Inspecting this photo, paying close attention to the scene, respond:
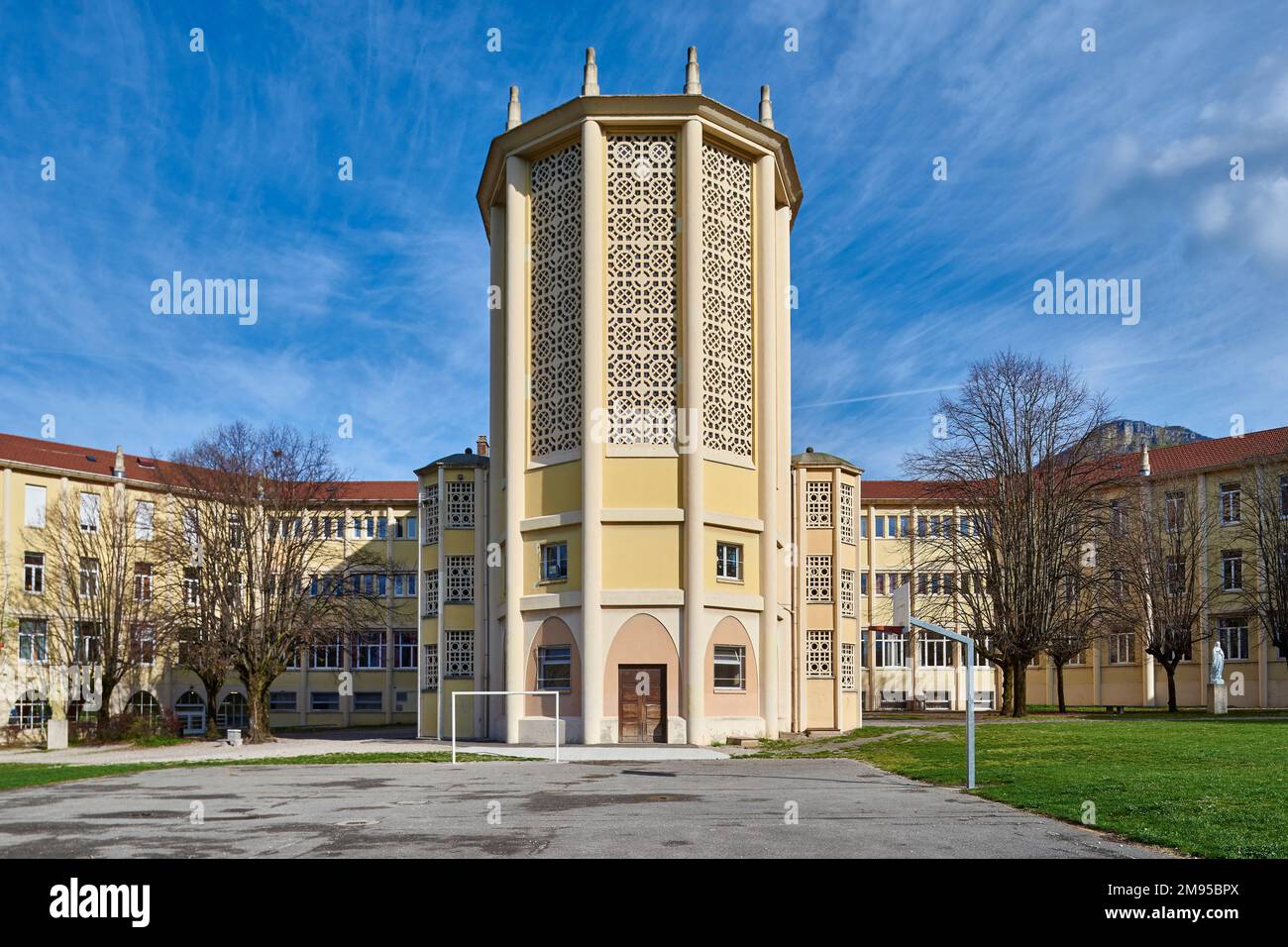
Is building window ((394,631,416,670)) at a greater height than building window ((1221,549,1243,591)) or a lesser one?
lesser

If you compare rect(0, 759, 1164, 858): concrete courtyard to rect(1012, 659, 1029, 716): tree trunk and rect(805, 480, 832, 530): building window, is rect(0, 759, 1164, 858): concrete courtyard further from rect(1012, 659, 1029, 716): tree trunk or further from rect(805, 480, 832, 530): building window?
rect(1012, 659, 1029, 716): tree trunk

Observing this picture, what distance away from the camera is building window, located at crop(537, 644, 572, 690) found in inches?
1475

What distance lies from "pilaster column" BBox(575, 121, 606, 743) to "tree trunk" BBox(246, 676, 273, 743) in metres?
14.8

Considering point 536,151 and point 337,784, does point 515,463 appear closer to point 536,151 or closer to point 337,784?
point 536,151

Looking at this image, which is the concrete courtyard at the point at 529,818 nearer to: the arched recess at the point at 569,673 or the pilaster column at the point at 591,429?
the pilaster column at the point at 591,429

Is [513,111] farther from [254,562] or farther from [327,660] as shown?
[327,660]

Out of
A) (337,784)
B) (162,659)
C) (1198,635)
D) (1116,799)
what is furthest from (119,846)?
(1198,635)

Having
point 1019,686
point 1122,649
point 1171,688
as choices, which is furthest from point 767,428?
point 1122,649

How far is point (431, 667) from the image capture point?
45.2m

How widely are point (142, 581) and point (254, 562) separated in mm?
13492

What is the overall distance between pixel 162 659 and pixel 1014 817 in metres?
56.7

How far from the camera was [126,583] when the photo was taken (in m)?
55.1

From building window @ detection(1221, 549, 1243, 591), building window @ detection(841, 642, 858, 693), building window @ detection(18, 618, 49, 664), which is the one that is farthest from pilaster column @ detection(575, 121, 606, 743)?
building window @ detection(1221, 549, 1243, 591)

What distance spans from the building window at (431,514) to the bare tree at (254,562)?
5162mm
